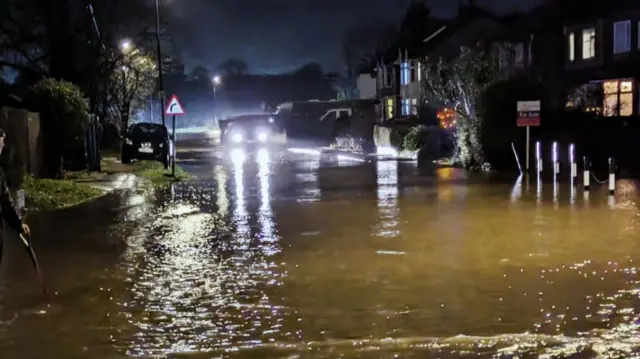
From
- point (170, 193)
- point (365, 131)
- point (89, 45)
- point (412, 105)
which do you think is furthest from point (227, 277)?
point (412, 105)

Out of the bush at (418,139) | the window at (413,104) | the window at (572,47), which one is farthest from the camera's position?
the window at (413,104)

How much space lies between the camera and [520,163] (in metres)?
24.7

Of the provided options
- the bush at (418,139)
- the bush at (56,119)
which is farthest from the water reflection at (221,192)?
the bush at (418,139)

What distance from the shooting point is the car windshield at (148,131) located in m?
30.0

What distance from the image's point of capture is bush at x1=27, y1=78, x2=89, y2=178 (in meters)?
22.0

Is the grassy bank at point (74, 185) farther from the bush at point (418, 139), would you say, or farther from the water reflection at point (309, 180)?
the bush at point (418, 139)

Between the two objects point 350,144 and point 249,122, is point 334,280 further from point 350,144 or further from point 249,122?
point 249,122

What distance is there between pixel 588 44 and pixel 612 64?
9.03ft

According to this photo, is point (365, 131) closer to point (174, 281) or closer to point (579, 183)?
point (579, 183)

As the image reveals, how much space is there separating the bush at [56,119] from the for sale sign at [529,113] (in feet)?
43.6

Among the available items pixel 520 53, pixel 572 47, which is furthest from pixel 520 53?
pixel 572 47

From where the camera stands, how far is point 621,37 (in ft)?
131

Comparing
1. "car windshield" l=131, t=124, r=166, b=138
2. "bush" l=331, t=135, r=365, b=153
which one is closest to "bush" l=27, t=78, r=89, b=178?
"car windshield" l=131, t=124, r=166, b=138

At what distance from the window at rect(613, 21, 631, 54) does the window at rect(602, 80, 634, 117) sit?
166 centimetres
